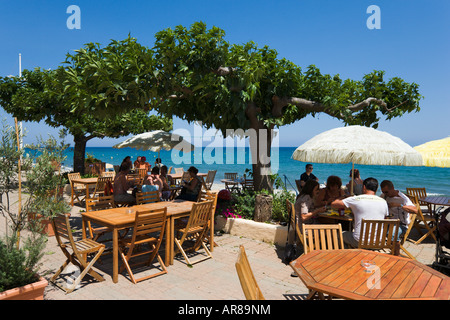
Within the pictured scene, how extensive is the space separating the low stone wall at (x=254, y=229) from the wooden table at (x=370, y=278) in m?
3.15

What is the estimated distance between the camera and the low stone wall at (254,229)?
653 cm

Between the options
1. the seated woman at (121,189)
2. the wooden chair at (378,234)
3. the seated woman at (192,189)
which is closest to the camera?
the wooden chair at (378,234)

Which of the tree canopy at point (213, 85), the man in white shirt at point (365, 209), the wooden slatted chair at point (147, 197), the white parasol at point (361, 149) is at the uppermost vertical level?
the tree canopy at point (213, 85)

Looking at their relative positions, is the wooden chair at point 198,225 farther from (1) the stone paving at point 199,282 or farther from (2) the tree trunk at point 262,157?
(2) the tree trunk at point 262,157

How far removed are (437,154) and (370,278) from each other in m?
4.80

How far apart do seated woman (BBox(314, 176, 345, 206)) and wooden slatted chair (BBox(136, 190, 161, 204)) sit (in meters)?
3.73

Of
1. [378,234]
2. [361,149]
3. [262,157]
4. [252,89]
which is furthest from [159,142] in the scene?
[378,234]

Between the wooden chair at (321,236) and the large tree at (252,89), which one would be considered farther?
the large tree at (252,89)

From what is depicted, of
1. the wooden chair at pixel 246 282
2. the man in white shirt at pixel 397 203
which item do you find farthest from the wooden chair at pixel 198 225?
the man in white shirt at pixel 397 203

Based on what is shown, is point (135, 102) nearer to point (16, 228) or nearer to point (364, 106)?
point (16, 228)

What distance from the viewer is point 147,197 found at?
24.3 feet

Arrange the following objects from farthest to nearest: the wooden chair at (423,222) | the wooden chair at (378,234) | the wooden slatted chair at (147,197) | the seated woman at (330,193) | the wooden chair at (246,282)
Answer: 1. the wooden slatted chair at (147,197)
2. the wooden chair at (423,222)
3. the seated woman at (330,193)
4. the wooden chair at (378,234)
5. the wooden chair at (246,282)
